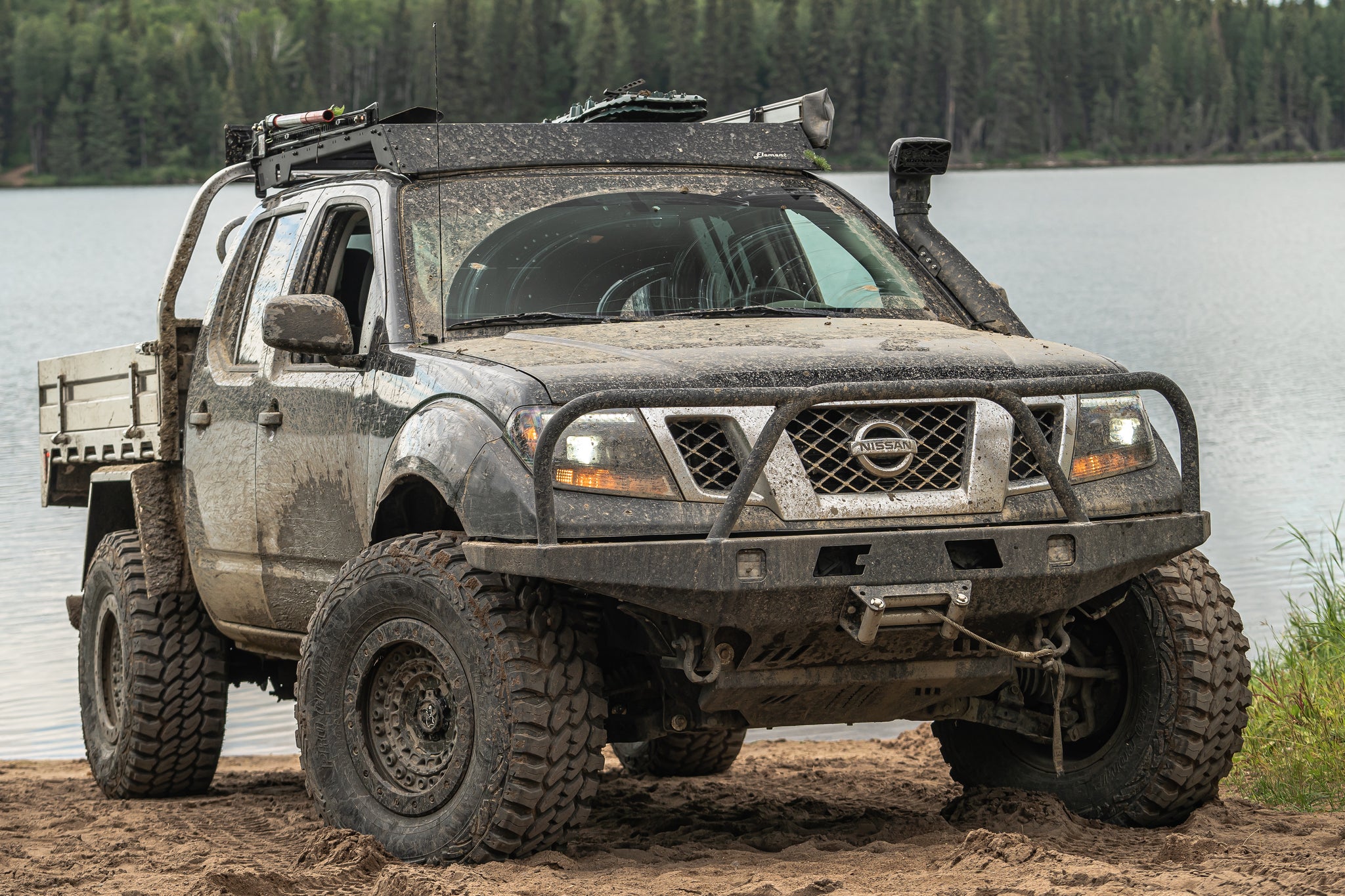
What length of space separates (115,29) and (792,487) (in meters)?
111

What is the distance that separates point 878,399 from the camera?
16.0 feet

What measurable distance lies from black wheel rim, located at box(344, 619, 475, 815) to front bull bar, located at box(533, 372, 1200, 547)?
26.7 inches

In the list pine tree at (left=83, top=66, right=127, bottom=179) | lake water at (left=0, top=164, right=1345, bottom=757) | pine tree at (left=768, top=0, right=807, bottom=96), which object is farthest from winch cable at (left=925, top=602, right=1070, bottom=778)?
pine tree at (left=83, top=66, right=127, bottom=179)

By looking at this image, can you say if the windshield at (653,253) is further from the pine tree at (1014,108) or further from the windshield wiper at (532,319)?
the pine tree at (1014,108)

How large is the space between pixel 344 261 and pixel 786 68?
89.7 meters

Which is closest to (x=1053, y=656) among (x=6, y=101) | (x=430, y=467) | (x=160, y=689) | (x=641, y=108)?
(x=430, y=467)

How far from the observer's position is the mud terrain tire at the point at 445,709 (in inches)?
195

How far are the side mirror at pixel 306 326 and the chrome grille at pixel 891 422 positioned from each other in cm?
151

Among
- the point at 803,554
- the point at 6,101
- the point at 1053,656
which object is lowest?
the point at 1053,656

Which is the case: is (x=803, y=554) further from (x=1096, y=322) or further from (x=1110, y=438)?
(x=1096, y=322)

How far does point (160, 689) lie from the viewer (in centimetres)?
739

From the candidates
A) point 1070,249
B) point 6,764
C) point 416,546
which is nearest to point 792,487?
point 416,546

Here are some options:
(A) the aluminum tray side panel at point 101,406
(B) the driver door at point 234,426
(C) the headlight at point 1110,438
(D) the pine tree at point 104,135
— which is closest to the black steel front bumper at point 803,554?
(C) the headlight at point 1110,438

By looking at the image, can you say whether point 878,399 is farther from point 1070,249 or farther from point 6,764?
point 1070,249
